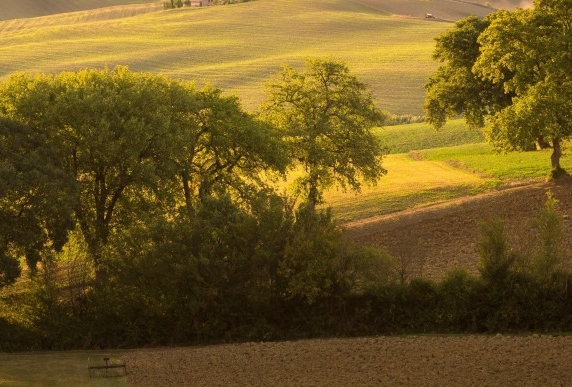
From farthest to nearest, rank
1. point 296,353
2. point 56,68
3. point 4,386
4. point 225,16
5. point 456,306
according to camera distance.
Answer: point 225,16 → point 56,68 → point 456,306 → point 296,353 → point 4,386

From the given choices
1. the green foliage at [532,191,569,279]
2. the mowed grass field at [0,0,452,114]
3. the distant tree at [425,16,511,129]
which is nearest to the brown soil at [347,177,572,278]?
the distant tree at [425,16,511,129]

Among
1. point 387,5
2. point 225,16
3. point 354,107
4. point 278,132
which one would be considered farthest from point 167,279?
point 387,5

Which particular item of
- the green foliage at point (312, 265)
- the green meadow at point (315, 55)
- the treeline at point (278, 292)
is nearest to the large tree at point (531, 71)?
the green meadow at point (315, 55)

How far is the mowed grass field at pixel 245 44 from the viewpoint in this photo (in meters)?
133

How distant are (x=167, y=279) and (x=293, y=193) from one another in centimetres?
2079

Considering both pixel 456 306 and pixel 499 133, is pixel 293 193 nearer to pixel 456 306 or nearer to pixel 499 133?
pixel 499 133

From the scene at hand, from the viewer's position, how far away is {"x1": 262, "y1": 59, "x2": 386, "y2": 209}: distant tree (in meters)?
60.8

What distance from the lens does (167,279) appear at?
42.6m

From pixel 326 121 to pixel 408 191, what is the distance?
11.2m

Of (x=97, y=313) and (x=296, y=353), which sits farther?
(x=97, y=313)

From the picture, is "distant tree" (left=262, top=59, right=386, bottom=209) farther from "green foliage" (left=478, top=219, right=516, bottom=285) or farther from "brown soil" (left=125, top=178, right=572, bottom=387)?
"green foliage" (left=478, top=219, right=516, bottom=285)

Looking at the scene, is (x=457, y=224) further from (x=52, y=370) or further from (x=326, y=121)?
(x=52, y=370)

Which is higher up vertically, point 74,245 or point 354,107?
point 354,107

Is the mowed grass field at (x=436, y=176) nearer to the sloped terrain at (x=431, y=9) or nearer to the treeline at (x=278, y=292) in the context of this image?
the treeline at (x=278, y=292)
